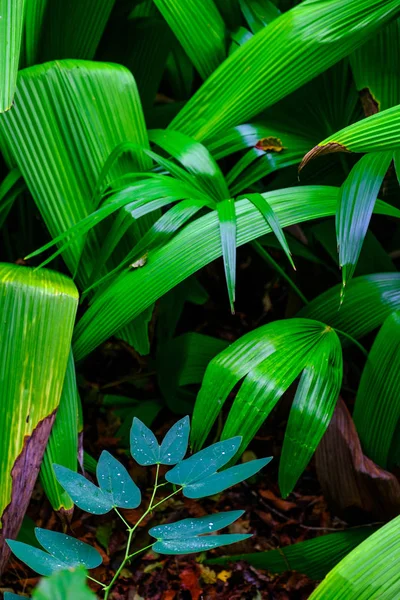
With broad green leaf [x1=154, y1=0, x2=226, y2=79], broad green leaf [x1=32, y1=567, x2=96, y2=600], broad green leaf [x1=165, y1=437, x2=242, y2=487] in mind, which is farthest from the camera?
broad green leaf [x1=154, y1=0, x2=226, y2=79]

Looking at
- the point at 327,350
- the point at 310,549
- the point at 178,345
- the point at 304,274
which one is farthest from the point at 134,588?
the point at 304,274

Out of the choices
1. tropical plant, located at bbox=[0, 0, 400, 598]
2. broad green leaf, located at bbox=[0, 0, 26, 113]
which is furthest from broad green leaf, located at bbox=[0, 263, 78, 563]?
broad green leaf, located at bbox=[0, 0, 26, 113]

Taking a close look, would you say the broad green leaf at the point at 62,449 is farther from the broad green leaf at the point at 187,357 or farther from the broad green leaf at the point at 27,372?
the broad green leaf at the point at 187,357

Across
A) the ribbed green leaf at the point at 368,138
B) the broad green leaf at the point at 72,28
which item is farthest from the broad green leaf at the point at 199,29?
the ribbed green leaf at the point at 368,138

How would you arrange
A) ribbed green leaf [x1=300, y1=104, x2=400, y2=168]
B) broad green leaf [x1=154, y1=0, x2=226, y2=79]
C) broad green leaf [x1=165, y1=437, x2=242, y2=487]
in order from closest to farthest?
broad green leaf [x1=165, y1=437, x2=242, y2=487], ribbed green leaf [x1=300, y1=104, x2=400, y2=168], broad green leaf [x1=154, y1=0, x2=226, y2=79]

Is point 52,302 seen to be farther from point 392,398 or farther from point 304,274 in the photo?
point 304,274

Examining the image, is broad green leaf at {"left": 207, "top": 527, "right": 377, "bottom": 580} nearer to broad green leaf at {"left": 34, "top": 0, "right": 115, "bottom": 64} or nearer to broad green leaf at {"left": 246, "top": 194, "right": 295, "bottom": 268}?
broad green leaf at {"left": 246, "top": 194, "right": 295, "bottom": 268}
